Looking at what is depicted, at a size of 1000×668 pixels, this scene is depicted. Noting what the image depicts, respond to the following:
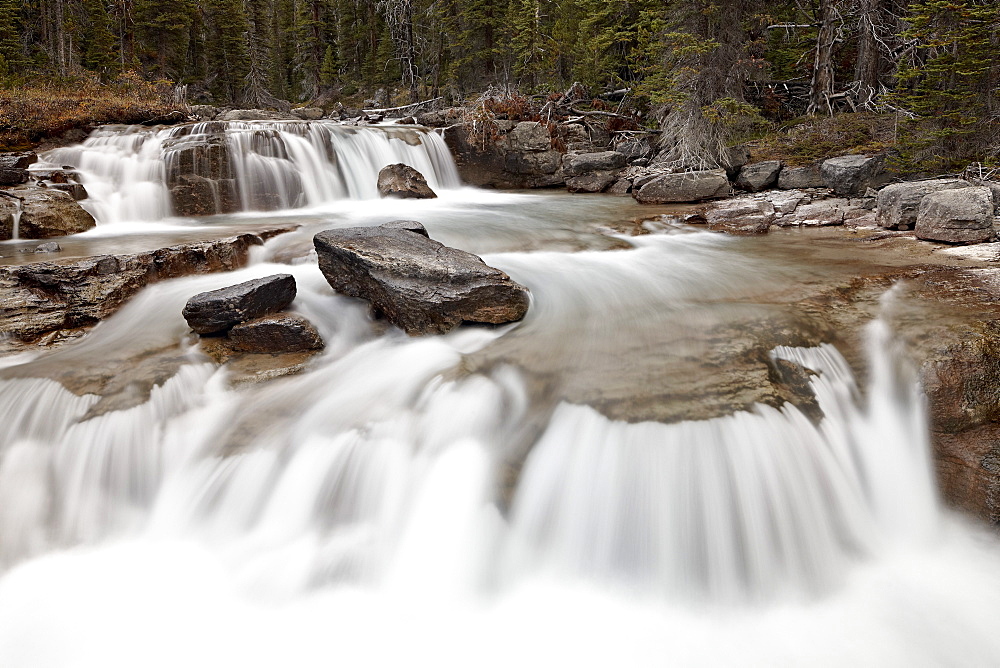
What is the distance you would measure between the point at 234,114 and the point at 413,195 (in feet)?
41.8

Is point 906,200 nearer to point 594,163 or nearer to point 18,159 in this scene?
point 594,163

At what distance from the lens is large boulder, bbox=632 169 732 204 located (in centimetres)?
1004

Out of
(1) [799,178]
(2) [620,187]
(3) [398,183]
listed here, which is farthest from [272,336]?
(2) [620,187]

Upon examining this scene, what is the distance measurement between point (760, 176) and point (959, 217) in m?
4.44

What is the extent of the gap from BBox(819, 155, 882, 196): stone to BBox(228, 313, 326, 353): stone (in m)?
8.98

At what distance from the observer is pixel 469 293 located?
475 cm

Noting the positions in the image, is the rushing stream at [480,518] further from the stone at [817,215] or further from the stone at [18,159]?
the stone at [18,159]

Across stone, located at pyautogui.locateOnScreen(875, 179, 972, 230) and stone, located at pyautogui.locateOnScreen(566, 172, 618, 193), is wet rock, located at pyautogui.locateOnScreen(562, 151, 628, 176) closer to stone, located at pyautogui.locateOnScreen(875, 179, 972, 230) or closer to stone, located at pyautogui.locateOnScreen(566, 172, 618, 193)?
stone, located at pyautogui.locateOnScreen(566, 172, 618, 193)

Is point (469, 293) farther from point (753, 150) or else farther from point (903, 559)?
point (753, 150)

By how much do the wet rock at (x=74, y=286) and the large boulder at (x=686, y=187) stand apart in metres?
8.15

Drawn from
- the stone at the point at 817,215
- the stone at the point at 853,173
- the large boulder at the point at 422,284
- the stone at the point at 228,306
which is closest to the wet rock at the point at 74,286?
the stone at the point at 228,306

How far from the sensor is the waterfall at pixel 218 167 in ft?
31.2

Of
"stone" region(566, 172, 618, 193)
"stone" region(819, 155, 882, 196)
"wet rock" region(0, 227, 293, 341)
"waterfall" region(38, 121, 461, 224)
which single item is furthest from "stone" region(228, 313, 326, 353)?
"stone" region(566, 172, 618, 193)

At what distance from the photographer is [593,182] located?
12.8m
